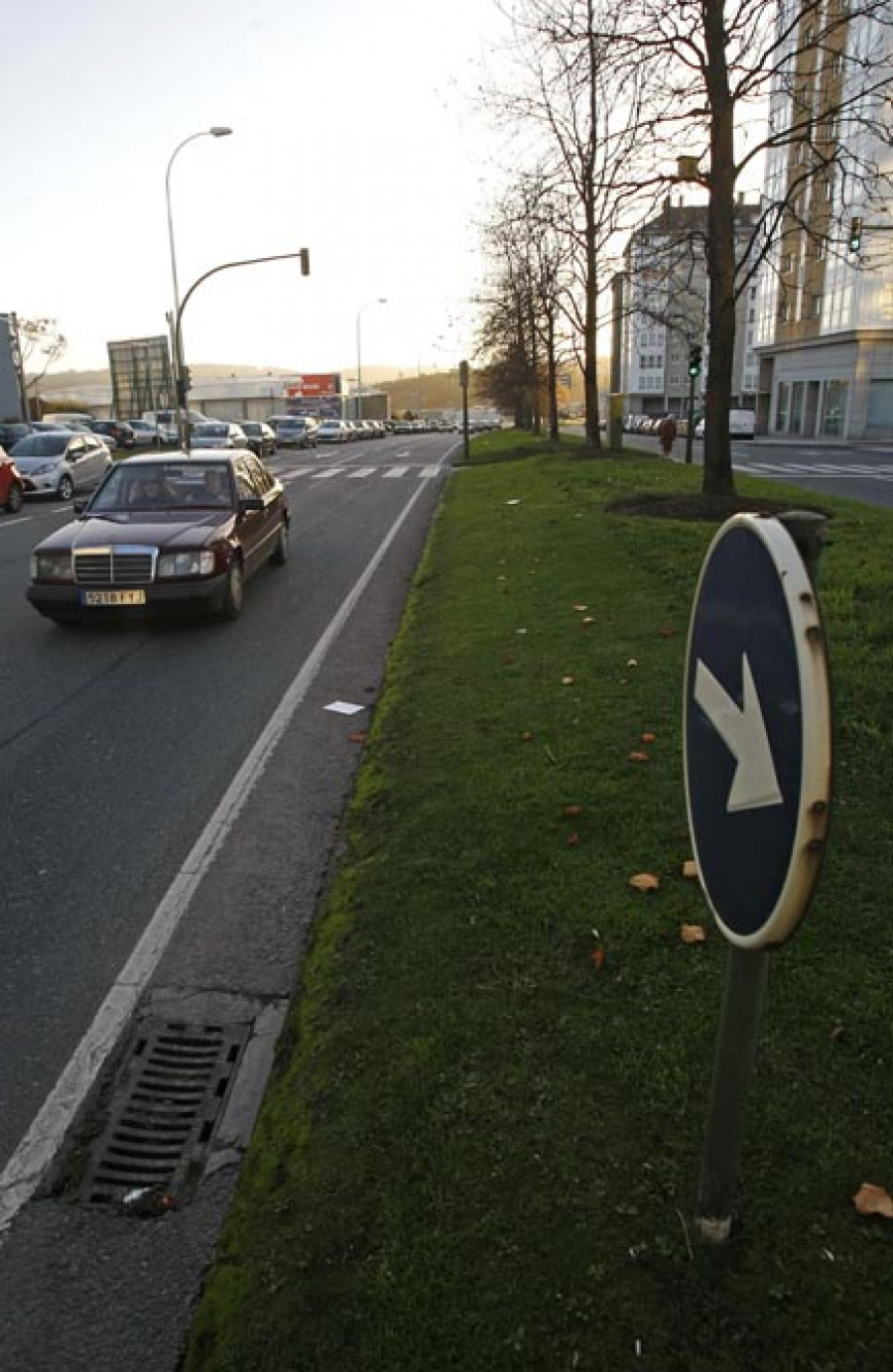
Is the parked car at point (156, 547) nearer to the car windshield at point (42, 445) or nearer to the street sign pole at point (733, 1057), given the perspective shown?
the street sign pole at point (733, 1057)

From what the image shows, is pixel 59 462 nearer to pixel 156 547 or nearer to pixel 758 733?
pixel 156 547

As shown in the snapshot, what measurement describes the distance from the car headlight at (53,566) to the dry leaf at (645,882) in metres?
6.63

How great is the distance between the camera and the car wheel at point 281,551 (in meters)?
12.3

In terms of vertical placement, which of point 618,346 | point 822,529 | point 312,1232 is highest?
point 618,346

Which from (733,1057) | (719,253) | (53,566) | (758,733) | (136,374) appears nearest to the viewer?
(758,733)

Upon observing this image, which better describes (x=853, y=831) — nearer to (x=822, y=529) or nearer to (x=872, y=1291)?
(x=872, y=1291)

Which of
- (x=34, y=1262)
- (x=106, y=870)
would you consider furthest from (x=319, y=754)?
(x=34, y=1262)

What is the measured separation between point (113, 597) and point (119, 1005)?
5.78 m

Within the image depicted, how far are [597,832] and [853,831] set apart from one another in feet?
3.51


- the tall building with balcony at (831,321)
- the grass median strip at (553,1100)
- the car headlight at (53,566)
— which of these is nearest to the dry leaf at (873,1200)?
the grass median strip at (553,1100)

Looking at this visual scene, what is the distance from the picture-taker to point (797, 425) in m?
61.2

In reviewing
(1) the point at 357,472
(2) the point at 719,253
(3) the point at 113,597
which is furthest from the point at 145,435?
(3) the point at 113,597

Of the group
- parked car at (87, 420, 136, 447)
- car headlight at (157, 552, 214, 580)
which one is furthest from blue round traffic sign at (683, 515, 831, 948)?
parked car at (87, 420, 136, 447)

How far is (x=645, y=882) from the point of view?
3.70 m
